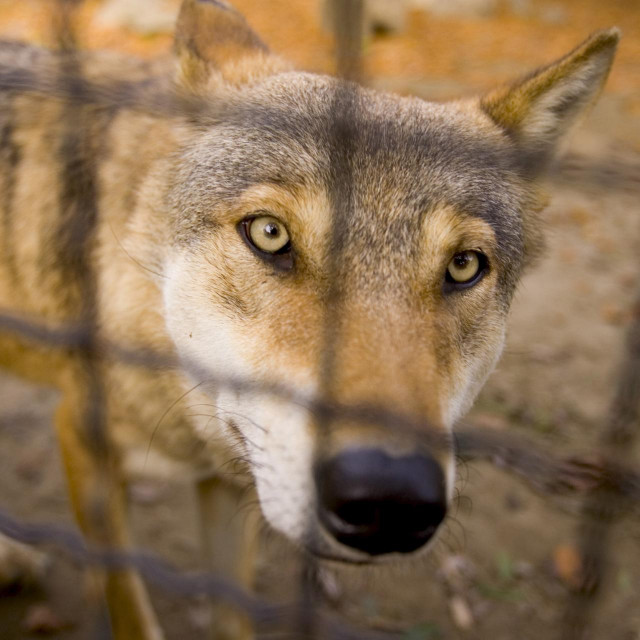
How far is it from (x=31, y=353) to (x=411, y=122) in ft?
6.42

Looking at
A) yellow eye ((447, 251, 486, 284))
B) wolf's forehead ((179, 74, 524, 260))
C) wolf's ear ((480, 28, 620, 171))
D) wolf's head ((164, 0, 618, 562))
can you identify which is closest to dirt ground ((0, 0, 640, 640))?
wolf's forehead ((179, 74, 524, 260))

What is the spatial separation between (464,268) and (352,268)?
0.39 m

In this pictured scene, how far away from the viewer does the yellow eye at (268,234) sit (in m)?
1.83

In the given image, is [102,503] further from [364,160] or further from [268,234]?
[364,160]

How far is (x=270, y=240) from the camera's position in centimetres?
186

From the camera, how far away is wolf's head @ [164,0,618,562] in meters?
1.45

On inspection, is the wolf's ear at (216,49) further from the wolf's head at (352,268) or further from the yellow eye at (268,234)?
the yellow eye at (268,234)

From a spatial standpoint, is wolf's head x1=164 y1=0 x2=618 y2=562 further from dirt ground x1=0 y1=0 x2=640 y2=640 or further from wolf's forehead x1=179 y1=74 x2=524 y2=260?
dirt ground x1=0 y1=0 x2=640 y2=640

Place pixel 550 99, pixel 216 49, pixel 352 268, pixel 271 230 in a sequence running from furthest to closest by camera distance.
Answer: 1. pixel 216 49
2. pixel 550 99
3. pixel 271 230
4. pixel 352 268

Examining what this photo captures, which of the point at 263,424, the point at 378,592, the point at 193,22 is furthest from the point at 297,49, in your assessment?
the point at 263,424

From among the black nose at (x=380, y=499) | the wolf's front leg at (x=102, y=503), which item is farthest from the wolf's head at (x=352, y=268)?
the wolf's front leg at (x=102, y=503)

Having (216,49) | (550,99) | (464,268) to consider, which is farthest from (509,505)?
(216,49)

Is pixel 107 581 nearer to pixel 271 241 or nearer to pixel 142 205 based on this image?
pixel 142 205

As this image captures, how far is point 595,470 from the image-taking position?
1.35 metres
